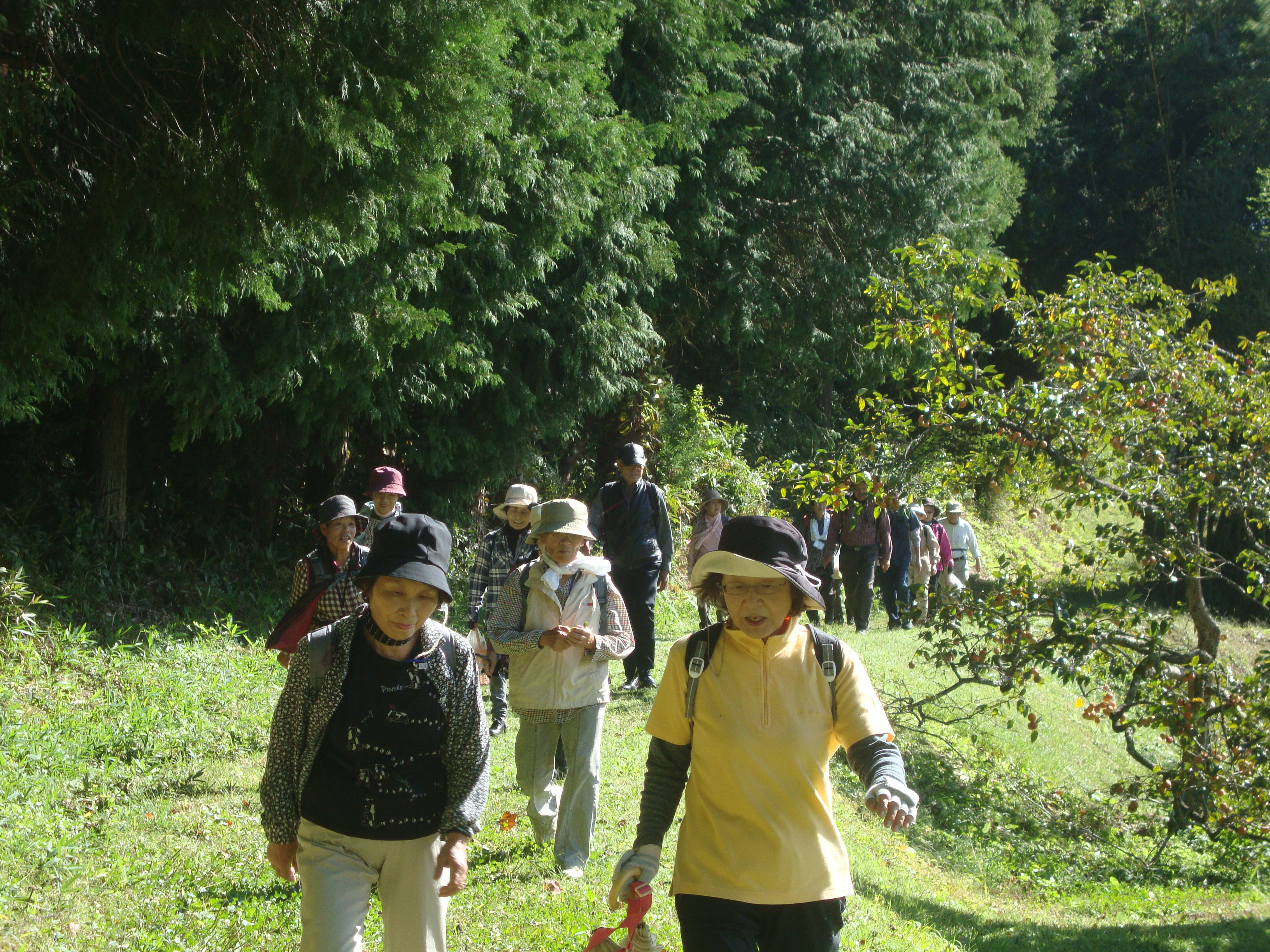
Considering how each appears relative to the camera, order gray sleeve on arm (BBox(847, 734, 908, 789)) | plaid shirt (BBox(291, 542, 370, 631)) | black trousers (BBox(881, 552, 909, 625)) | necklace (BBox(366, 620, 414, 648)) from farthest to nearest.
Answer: black trousers (BBox(881, 552, 909, 625))
plaid shirt (BBox(291, 542, 370, 631))
necklace (BBox(366, 620, 414, 648))
gray sleeve on arm (BBox(847, 734, 908, 789))

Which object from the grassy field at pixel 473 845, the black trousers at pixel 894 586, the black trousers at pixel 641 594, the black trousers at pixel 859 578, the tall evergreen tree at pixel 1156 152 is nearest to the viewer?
the grassy field at pixel 473 845

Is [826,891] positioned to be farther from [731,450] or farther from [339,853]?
[731,450]

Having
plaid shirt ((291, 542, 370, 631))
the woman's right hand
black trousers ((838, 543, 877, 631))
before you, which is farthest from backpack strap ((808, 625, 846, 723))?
black trousers ((838, 543, 877, 631))

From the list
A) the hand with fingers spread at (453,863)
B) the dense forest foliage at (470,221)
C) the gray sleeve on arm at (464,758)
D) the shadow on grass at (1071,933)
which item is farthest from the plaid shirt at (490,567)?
the hand with fingers spread at (453,863)

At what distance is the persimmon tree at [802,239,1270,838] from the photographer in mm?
8039

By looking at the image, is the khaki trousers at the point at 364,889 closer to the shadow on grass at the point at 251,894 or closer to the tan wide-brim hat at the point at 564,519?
the shadow on grass at the point at 251,894

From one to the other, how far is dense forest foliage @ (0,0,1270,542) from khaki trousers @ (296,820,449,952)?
4114 mm

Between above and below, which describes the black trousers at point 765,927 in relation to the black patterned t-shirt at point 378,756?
below

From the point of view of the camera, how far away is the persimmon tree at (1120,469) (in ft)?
26.4

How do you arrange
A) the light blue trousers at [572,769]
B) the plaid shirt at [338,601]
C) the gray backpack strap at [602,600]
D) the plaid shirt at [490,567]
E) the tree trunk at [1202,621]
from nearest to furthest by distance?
the light blue trousers at [572,769]
the gray backpack strap at [602,600]
the plaid shirt at [338,601]
the plaid shirt at [490,567]
the tree trunk at [1202,621]

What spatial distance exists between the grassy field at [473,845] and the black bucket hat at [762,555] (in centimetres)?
229

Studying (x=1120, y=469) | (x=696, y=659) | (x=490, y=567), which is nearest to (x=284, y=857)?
(x=696, y=659)

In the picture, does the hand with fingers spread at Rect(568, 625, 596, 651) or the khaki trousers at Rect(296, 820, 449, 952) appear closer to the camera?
the khaki trousers at Rect(296, 820, 449, 952)

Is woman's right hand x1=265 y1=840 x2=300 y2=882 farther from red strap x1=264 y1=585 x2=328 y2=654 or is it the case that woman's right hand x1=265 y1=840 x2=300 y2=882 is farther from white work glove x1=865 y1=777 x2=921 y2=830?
red strap x1=264 y1=585 x2=328 y2=654
